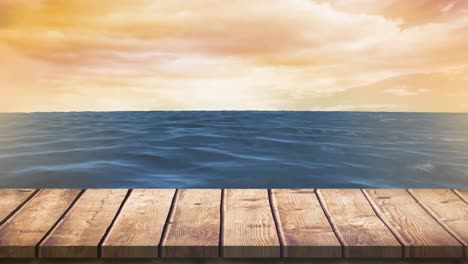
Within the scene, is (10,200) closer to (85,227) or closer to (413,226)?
(85,227)

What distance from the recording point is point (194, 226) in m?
2.43

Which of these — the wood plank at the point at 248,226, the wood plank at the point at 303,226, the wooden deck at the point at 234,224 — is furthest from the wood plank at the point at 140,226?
the wood plank at the point at 303,226

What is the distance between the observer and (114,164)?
29.8 feet

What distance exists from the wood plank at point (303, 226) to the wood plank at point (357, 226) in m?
0.05

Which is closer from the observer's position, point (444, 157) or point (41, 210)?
point (41, 210)

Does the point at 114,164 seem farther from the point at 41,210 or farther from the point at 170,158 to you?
the point at 41,210

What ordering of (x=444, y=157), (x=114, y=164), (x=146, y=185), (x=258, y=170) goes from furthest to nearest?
1. (x=444, y=157)
2. (x=114, y=164)
3. (x=258, y=170)
4. (x=146, y=185)

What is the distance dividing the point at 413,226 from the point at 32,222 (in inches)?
78.4

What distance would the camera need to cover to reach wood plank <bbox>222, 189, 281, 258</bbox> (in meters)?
2.18

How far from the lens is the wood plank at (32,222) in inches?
87.3

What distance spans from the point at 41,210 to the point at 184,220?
0.85 meters

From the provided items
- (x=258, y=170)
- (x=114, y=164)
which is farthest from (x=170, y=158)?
(x=258, y=170)

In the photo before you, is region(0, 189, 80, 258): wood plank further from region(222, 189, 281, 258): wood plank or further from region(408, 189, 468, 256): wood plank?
region(408, 189, 468, 256): wood plank

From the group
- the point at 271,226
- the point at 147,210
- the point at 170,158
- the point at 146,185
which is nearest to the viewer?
the point at 271,226
